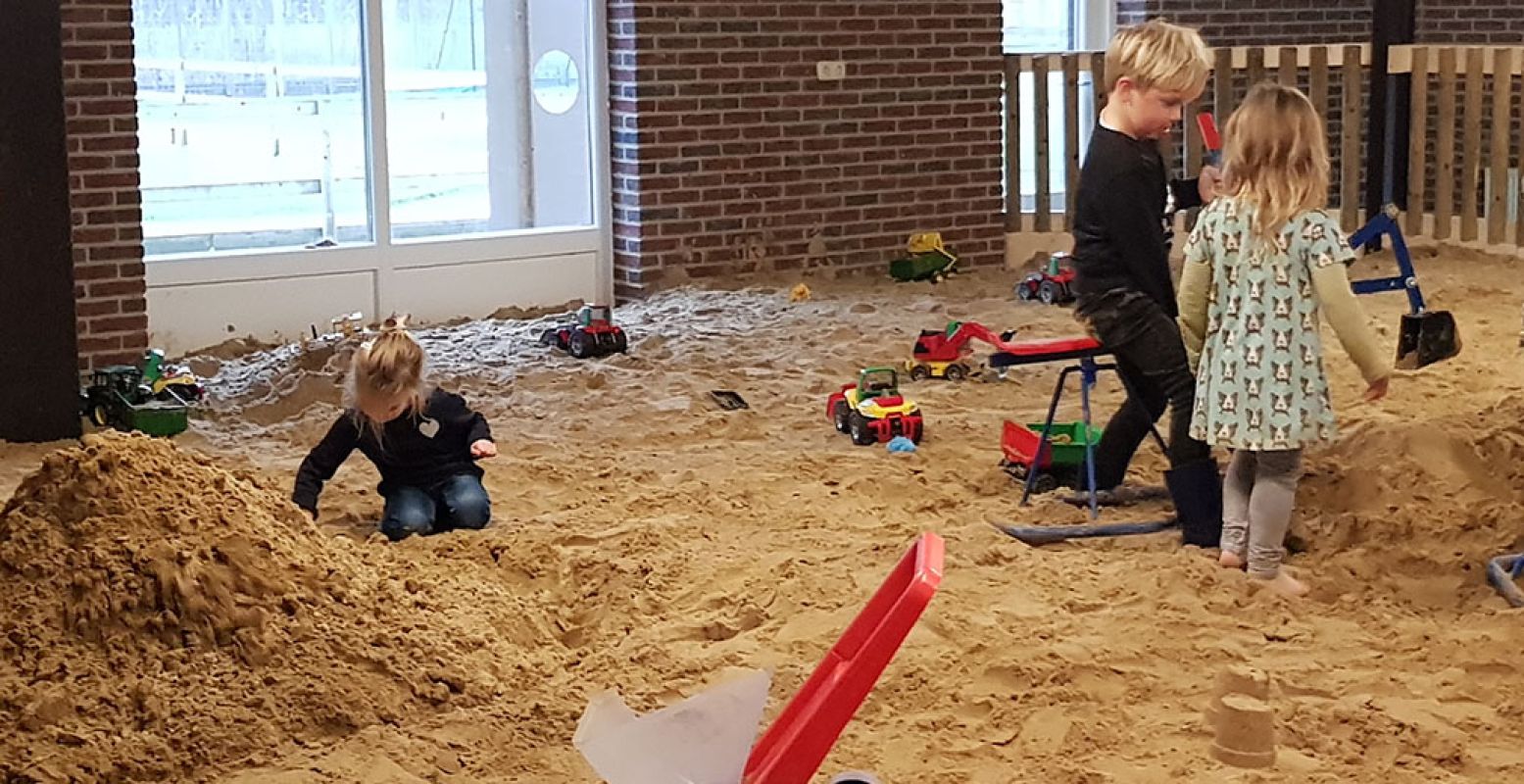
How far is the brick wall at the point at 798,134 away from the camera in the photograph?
33.9ft

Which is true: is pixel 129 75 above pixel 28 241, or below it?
above

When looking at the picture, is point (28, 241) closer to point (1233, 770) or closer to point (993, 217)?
point (1233, 770)

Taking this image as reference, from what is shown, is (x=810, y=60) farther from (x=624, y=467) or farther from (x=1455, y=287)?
(x=624, y=467)

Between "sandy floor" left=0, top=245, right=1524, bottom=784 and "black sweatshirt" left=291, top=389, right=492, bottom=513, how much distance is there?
226 mm

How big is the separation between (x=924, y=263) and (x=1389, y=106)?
10.2 ft

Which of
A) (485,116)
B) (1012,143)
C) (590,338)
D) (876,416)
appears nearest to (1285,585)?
(876,416)

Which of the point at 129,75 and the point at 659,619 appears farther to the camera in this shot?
the point at 129,75

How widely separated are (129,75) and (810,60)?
396 centimetres

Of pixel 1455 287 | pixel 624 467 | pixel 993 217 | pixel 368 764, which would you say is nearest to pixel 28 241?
pixel 624 467

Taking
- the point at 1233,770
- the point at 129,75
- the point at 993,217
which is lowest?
the point at 1233,770

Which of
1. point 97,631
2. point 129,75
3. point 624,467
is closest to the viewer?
point 97,631

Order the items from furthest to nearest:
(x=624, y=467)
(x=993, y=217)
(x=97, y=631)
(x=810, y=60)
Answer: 1. (x=993, y=217)
2. (x=810, y=60)
3. (x=624, y=467)
4. (x=97, y=631)

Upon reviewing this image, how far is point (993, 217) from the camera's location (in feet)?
37.7

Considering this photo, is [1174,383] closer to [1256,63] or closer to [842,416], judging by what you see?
[842,416]
